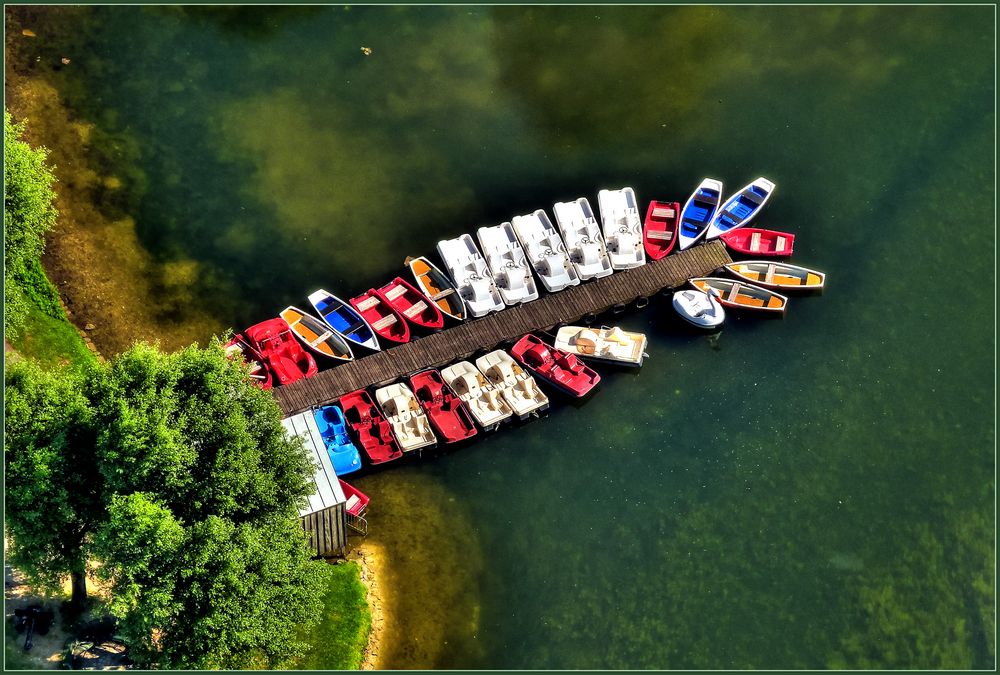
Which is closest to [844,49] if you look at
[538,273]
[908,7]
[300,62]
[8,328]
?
[908,7]

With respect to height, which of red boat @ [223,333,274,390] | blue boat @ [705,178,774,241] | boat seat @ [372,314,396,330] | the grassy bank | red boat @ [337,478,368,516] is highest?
blue boat @ [705,178,774,241]

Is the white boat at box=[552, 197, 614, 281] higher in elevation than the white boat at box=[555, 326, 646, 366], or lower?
higher

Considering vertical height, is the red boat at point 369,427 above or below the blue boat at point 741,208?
below

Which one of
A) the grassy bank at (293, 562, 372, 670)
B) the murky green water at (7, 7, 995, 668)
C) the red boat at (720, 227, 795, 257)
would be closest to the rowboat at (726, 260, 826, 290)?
the red boat at (720, 227, 795, 257)

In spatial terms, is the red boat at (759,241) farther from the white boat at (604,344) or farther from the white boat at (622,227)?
the white boat at (604,344)

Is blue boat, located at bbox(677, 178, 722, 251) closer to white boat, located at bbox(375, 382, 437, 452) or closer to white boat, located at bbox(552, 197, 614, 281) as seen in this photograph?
white boat, located at bbox(552, 197, 614, 281)


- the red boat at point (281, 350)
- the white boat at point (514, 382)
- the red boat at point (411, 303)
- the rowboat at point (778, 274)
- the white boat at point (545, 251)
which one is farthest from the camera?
the rowboat at point (778, 274)

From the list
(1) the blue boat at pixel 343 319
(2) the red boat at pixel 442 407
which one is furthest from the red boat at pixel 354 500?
(1) the blue boat at pixel 343 319
